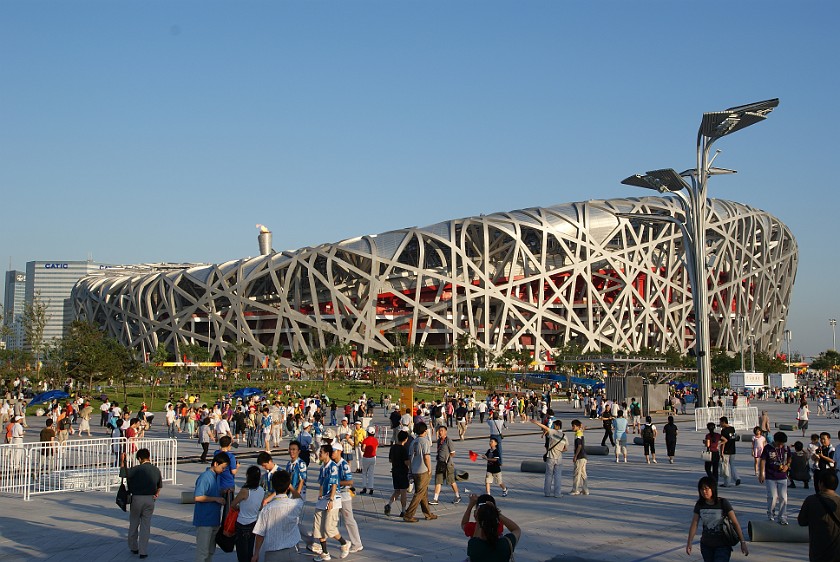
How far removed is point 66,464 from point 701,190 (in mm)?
25744

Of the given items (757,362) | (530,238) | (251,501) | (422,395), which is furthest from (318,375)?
(251,501)

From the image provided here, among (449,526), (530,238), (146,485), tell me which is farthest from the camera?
(530,238)

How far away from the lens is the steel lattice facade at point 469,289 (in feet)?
267

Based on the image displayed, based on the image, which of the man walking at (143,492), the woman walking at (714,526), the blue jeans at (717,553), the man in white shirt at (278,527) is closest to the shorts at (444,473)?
the man walking at (143,492)

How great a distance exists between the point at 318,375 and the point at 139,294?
3093cm

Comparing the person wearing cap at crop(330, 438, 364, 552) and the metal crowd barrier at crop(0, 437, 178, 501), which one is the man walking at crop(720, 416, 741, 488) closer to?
the person wearing cap at crop(330, 438, 364, 552)

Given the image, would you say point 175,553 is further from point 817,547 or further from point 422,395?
point 422,395

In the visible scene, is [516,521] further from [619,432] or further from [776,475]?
[619,432]

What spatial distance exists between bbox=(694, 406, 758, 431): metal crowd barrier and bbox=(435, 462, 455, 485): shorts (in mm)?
18555

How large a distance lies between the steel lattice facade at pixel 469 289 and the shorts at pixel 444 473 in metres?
62.2

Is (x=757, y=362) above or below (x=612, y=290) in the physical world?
below

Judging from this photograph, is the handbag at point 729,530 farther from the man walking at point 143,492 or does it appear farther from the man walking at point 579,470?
the man walking at point 579,470

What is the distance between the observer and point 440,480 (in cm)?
1413

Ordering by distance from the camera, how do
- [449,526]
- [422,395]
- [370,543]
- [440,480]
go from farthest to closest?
[422,395]
[440,480]
[449,526]
[370,543]
